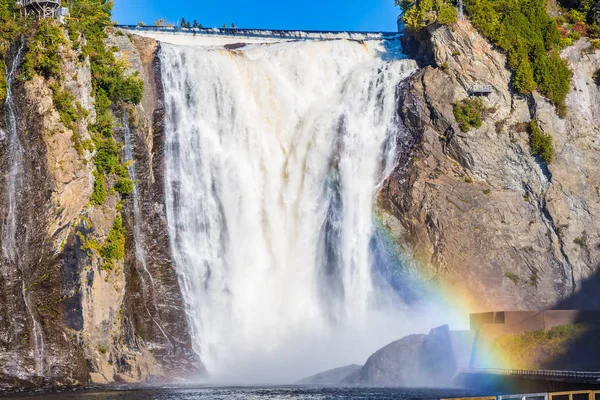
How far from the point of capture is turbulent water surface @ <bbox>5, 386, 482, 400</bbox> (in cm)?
4003

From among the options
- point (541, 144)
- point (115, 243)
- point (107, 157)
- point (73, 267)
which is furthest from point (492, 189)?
point (73, 267)

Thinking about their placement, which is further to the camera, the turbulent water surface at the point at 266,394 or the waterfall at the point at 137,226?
the waterfall at the point at 137,226

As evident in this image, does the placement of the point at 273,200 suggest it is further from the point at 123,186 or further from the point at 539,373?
the point at 539,373

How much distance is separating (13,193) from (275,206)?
1788cm

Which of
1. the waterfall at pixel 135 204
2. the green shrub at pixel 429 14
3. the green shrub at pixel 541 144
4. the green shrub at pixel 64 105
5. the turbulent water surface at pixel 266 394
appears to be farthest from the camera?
the green shrub at pixel 429 14

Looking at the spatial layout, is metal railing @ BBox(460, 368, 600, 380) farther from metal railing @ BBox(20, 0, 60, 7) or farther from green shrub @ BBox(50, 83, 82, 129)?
metal railing @ BBox(20, 0, 60, 7)

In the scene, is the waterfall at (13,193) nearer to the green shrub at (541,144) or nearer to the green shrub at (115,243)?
the green shrub at (115,243)

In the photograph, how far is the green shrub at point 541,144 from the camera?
6094cm

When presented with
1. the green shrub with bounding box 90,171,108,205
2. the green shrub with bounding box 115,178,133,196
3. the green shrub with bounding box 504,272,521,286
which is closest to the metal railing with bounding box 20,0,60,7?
the green shrub with bounding box 90,171,108,205

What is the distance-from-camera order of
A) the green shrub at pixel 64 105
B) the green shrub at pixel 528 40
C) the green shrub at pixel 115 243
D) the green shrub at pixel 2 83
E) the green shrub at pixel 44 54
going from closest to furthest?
the green shrub at pixel 2 83 → the green shrub at pixel 115 243 → the green shrub at pixel 44 54 → the green shrub at pixel 64 105 → the green shrub at pixel 528 40

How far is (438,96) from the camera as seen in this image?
6194cm

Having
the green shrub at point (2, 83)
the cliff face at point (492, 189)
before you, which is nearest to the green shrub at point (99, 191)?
the green shrub at point (2, 83)

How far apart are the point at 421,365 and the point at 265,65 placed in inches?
1063

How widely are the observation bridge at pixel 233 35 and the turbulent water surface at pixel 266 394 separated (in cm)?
3187
